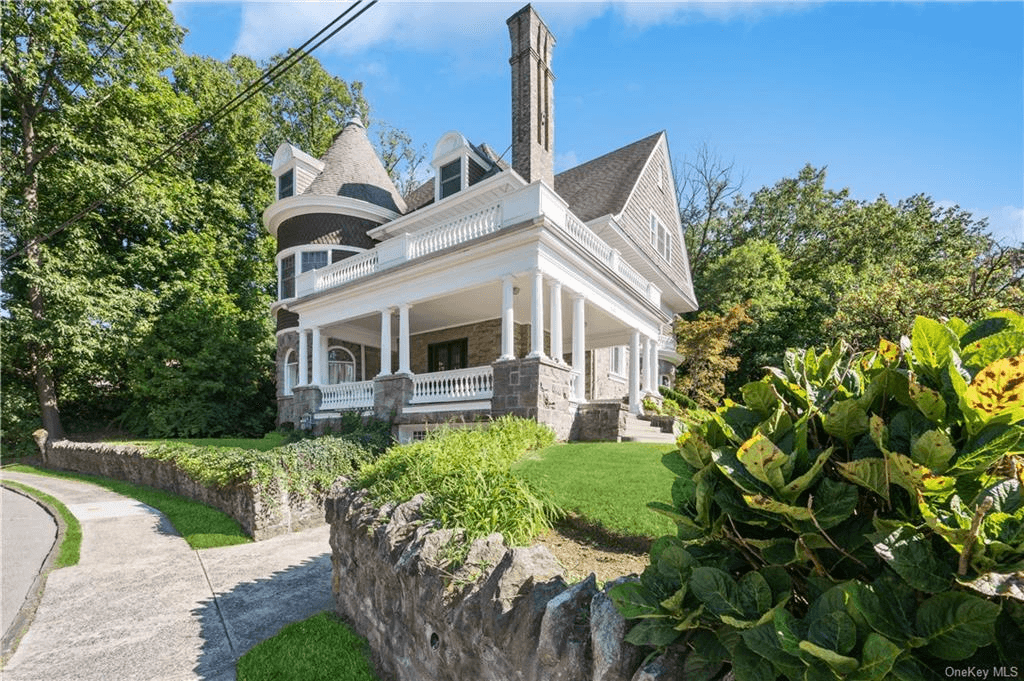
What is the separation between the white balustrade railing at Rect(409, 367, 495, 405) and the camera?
11.1 m

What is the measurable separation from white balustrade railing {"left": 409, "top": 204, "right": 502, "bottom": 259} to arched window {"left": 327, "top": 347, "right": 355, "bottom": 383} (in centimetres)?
646

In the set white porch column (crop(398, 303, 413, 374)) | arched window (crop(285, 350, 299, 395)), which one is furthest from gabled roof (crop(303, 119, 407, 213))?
white porch column (crop(398, 303, 413, 374))

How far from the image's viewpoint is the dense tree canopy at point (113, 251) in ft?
57.9

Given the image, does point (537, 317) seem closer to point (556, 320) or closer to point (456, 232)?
point (556, 320)

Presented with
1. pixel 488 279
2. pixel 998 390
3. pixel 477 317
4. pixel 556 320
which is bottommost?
pixel 998 390

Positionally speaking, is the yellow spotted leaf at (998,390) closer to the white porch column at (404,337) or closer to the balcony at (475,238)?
the balcony at (475,238)

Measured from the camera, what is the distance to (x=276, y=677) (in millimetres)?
3754

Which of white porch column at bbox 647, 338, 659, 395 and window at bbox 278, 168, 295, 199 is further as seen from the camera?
window at bbox 278, 168, 295, 199

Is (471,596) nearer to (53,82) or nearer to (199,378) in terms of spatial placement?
(199,378)

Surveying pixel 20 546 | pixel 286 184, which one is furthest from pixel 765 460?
pixel 286 184

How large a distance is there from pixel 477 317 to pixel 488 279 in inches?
180

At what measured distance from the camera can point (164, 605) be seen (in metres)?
5.17

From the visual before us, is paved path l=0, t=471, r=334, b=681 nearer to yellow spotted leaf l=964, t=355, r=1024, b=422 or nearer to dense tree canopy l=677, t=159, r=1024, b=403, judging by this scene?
yellow spotted leaf l=964, t=355, r=1024, b=422

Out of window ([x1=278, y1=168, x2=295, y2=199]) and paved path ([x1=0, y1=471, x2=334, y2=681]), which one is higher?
window ([x1=278, y1=168, x2=295, y2=199])
